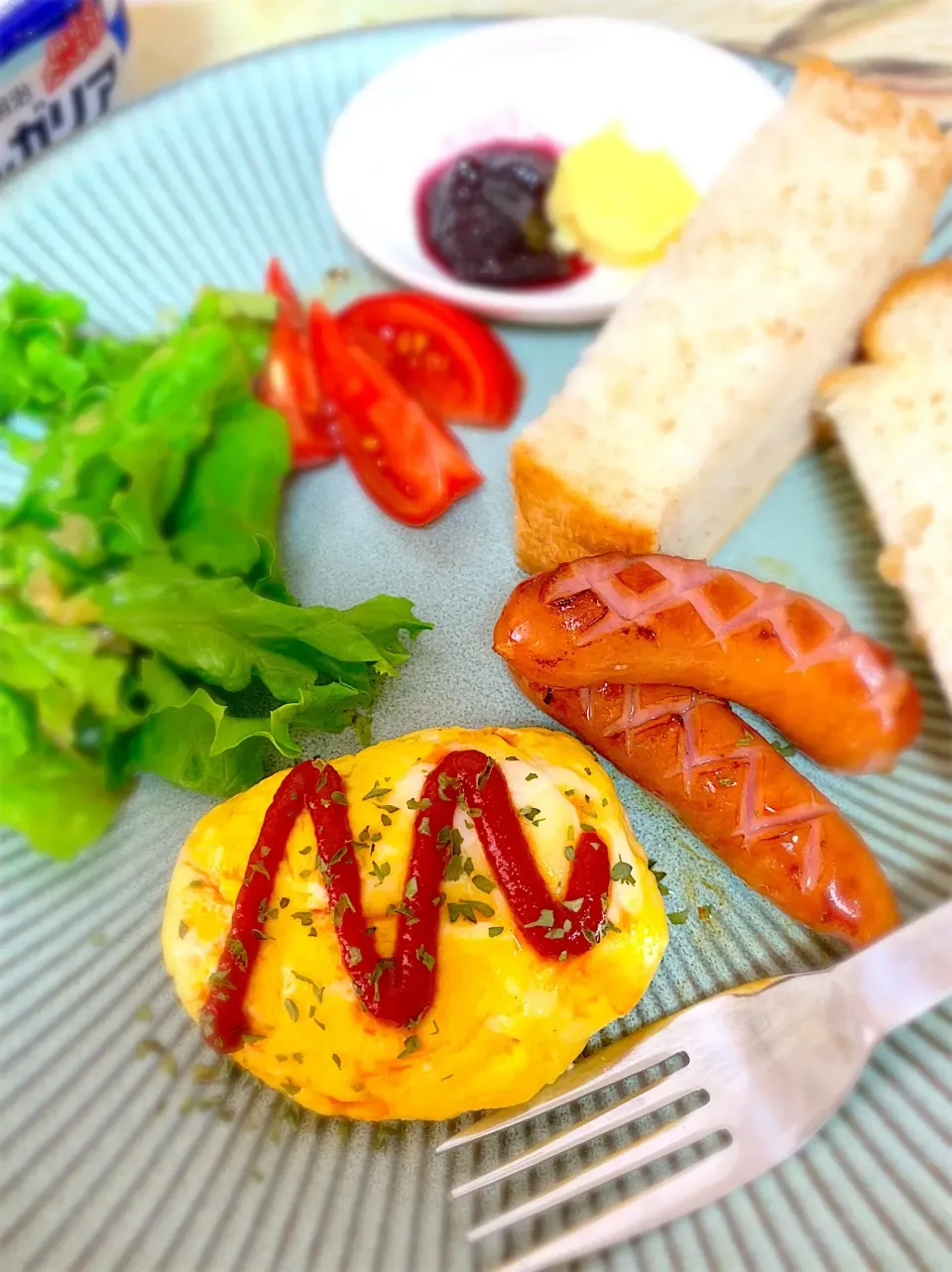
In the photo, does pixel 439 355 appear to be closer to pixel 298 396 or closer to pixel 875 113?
pixel 298 396

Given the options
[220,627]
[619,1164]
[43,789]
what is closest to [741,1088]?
[619,1164]

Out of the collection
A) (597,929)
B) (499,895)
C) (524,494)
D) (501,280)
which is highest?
(501,280)

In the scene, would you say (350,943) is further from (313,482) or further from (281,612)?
(313,482)

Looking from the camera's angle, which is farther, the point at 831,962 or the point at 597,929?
the point at 831,962

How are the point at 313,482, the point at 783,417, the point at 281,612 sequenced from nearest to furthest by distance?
the point at 281,612, the point at 783,417, the point at 313,482

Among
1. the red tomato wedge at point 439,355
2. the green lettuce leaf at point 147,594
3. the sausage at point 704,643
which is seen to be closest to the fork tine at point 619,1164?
the sausage at point 704,643

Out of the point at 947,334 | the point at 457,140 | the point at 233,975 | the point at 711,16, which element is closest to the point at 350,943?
the point at 233,975

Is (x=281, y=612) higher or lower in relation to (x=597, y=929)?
higher
